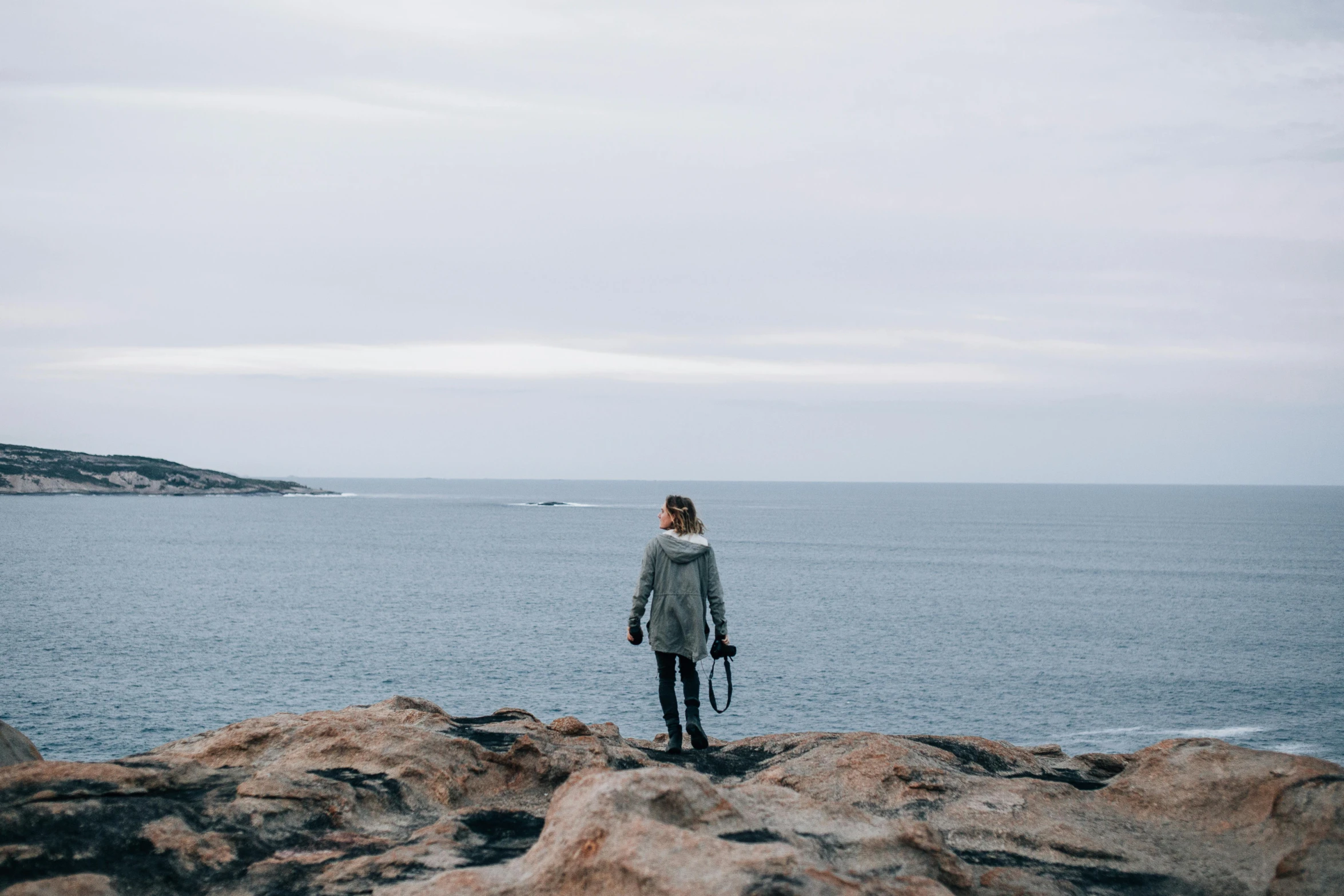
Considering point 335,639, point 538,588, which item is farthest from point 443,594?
point 335,639

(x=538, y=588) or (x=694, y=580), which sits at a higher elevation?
(x=694, y=580)

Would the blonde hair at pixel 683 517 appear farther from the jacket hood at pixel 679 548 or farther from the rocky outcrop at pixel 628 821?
the rocky outcrop at pixel 628 821

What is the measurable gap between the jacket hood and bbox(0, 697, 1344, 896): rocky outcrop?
233 centimetres

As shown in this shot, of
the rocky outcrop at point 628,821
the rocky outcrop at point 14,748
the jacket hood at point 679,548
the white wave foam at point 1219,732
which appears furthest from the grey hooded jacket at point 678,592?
the white wave foam at point 1219,732

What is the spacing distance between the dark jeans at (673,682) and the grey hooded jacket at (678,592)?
0.18 metres

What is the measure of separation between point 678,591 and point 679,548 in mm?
535

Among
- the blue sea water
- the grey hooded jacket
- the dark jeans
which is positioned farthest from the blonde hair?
the blue sea water

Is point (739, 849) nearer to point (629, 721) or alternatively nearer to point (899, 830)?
point (899, 830)

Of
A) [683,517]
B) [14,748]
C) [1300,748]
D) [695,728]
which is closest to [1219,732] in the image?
[1300,748]

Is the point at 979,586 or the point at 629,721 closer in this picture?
the point at 629,721

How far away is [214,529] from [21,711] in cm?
13430

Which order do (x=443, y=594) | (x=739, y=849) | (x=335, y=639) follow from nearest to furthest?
(x=739, y=849), (x=335, y=639), (x=443, y=594)

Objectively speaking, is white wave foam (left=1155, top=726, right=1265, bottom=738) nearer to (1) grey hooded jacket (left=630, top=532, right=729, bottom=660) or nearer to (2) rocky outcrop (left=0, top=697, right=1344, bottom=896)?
(2) rocky outcrop (left=0, top=697, right=1344, bottom=896)

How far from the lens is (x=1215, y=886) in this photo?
758cm
